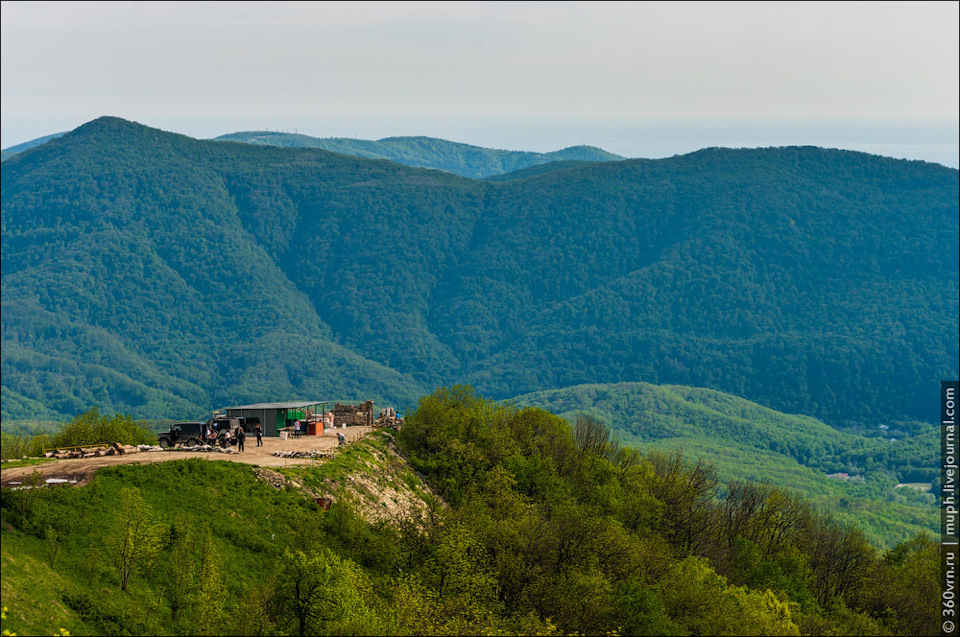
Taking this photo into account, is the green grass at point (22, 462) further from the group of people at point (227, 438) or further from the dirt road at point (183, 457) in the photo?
the group of people at point (227, 438)

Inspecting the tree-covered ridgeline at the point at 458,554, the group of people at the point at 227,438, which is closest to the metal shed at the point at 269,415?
the group of people at the point at 227,438

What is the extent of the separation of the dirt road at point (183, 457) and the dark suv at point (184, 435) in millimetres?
4431

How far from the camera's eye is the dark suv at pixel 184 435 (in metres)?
99.9

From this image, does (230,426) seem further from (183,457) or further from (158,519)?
(158,519)

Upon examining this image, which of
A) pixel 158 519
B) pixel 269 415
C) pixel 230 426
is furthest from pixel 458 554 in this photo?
pixel 269 415

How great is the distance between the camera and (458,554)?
8419cm

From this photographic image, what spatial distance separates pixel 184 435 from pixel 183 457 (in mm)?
13094

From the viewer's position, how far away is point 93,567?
66938 mm

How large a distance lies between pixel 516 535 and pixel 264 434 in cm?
3428

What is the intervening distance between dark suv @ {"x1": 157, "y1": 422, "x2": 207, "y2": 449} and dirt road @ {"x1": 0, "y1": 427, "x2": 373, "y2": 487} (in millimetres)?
4431

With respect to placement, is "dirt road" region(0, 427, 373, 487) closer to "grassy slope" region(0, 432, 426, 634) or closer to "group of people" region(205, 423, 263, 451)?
"group of people" region(205, 423, 263, 451)

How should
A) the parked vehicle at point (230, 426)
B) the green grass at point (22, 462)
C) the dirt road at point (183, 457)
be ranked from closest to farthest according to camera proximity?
the dirt road at point (183, 457), the green grass at point (22, 462), the parked vehicle at point (230, 426)

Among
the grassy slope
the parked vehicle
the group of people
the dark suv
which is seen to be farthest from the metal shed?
the grassy slope

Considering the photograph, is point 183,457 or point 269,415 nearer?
point 183,457
